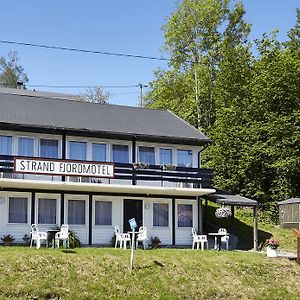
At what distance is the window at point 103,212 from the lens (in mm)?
29188

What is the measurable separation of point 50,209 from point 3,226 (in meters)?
2.32

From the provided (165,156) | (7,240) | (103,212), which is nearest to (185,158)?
(165,156)

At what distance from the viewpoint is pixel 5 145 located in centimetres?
2803

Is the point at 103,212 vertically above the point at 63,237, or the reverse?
the point at 103,212

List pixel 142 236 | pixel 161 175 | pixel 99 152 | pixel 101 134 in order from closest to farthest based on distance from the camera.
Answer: pixel 142 236, pixel 101 134, pixel 161 175, pixel 99 152

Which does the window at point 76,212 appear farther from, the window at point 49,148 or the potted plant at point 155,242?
the potted plant at point 155,242

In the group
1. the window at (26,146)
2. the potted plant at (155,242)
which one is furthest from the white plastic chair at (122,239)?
the window at (26,146)

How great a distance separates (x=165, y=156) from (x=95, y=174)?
4.66 metres

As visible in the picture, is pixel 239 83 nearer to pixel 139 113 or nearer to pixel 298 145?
pixel 298 145

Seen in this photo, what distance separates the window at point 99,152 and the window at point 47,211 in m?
2.99

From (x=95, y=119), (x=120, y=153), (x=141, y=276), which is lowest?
(x=141, y=276)

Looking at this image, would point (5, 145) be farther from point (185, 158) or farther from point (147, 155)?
point (185, 158)

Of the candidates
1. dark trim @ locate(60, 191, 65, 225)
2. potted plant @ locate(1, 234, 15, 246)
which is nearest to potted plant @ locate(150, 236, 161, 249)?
dark trim @ locate(60, 191, 65, 225)

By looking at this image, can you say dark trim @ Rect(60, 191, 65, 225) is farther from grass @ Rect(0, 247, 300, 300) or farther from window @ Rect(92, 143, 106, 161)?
grass @ Rect(0, 247, 300, 300)
